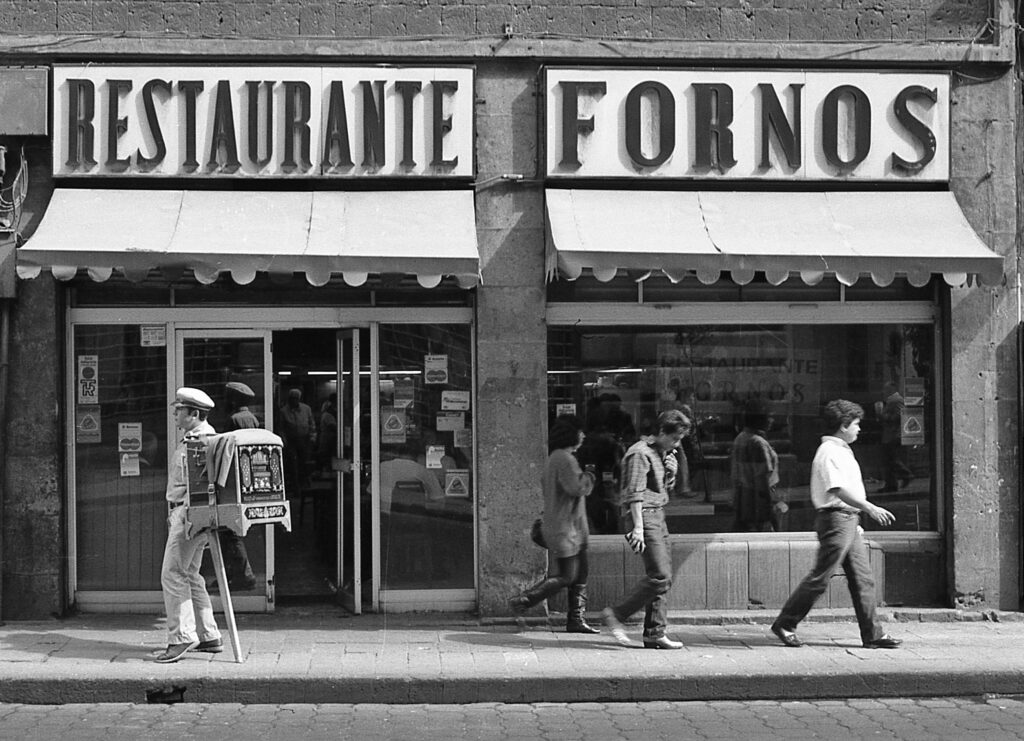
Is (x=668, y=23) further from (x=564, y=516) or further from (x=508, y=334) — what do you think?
(x=564, y=516)

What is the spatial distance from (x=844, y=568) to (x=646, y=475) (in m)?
1.56

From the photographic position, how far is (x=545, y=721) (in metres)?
7.45

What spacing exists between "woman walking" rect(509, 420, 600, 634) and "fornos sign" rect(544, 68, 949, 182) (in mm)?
2267

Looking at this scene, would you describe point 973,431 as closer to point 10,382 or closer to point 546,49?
point 546,49

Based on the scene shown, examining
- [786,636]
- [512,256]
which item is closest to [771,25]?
[512,256]

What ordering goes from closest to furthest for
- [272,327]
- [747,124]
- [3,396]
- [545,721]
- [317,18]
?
[545,721] → [3,396] → [317,18] → [747,124] → [272,327]

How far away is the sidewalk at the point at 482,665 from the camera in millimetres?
7840

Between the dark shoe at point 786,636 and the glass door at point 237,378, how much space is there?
161 inches

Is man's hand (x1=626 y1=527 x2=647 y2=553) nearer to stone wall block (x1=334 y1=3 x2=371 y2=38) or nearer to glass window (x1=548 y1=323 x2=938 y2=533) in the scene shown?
glass window (x1=548 y1=323 x2=938 y2=533)

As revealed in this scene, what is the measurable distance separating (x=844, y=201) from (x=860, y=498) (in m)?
2.63

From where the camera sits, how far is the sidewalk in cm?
784

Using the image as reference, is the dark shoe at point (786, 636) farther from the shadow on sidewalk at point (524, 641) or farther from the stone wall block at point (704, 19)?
the stone wall block at point (704, 19)

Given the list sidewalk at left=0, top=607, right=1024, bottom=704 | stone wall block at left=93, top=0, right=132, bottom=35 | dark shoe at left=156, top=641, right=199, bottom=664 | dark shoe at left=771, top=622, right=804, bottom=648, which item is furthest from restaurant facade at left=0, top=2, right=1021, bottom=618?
dark shoe at left=156, top=641, right=199, bottom=664

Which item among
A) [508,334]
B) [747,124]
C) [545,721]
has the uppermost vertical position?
[747,124]
